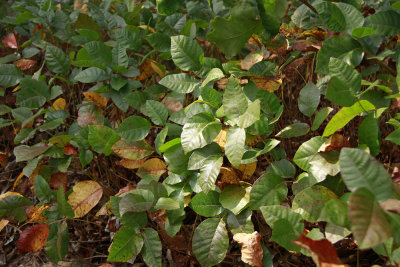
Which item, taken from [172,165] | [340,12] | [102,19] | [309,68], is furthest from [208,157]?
[102,19]

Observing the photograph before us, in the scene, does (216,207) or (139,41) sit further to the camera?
(139,41)

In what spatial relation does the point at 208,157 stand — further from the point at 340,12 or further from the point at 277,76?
the point at 340,12

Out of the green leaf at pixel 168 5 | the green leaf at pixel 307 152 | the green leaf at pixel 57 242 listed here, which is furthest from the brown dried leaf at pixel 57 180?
the green leaf at pixel 307 152

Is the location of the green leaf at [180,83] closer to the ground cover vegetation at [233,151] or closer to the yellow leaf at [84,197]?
the ground cover vegetation at [233,151]

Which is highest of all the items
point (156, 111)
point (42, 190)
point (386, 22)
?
point (386, 22)

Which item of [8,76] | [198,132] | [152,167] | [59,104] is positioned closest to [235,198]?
[198,132]

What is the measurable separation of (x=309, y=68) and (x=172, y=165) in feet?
2.12

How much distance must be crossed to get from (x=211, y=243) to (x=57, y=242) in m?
0.45

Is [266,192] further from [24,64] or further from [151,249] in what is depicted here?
[24,64]

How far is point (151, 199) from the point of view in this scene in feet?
3.20

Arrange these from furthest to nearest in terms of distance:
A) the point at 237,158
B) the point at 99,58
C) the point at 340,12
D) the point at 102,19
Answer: the point at 102,19 → the point at 99,58 → the point at 340,12 → the point at 237,158

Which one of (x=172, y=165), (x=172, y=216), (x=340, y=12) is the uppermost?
(x=340, y=12)

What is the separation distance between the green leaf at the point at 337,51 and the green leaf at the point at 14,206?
937 mm

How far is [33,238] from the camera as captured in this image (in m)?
1.05
